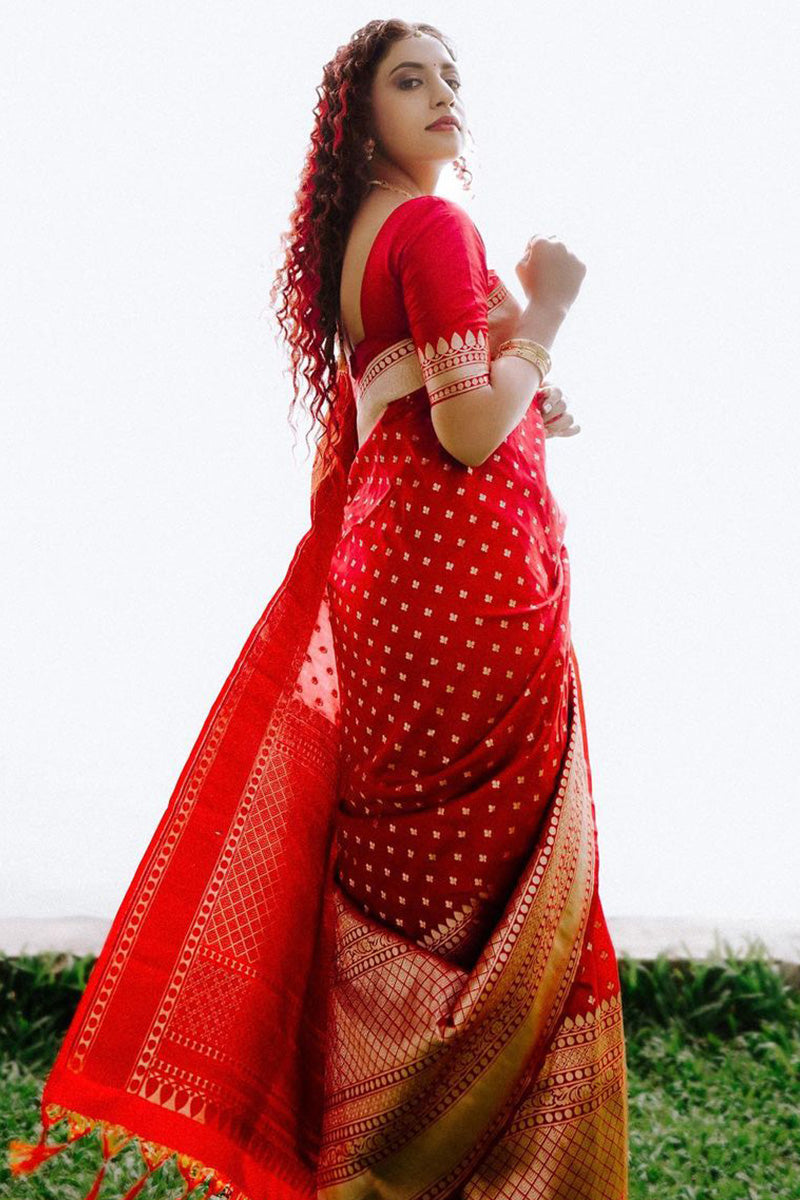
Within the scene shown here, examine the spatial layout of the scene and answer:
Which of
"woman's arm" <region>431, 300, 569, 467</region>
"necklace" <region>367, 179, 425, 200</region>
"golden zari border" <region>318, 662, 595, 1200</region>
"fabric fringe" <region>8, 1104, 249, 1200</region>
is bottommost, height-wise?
"fabric fringe" <region>8, 1104, 249, 1200</region>

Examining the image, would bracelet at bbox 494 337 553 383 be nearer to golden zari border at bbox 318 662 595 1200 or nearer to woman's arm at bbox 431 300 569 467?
woman's arm at bbox 431 300 569 467

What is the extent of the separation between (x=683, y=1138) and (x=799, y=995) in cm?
65

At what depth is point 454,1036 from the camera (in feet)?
4.77

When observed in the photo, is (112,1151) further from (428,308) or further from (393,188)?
(393,188)

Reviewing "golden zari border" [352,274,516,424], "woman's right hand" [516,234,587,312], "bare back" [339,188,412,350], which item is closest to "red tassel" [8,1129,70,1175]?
"golden zari border" [352,274,516,424]

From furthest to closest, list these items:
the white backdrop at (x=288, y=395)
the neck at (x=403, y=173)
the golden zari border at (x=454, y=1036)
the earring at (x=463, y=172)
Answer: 1. the white backdrop at (x=288, y=395)
2. the earring at (x=463, y=172)
3. the neck at (x=403, y=173)
4. the golden zari border at (x=454, y=1036)

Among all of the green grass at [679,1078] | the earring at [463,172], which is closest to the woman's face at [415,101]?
A: the earring at [463,172]

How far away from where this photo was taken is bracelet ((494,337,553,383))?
1543mm

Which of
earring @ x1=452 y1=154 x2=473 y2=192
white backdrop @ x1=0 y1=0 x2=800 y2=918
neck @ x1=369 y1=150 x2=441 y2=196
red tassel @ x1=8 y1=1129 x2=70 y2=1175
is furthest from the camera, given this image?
white backdrop @ x1=0 y1=0 x2=800 y2=918

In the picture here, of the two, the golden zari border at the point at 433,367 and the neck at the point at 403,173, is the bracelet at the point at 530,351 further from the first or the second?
the neck at the point at 403,173

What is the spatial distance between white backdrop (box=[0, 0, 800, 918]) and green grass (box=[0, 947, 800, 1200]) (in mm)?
588

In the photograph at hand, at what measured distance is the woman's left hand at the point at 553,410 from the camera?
1723 millimetres

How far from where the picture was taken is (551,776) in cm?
155

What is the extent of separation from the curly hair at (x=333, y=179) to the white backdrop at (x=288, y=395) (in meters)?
1.18
